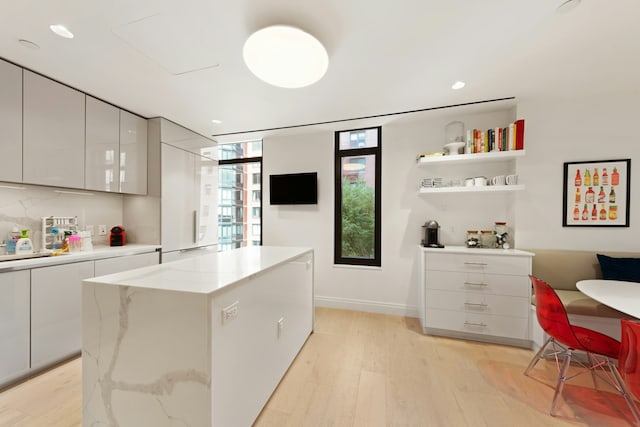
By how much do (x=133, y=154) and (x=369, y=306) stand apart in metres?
3.61

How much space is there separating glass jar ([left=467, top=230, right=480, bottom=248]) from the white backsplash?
4397 mm

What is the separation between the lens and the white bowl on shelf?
110 inches

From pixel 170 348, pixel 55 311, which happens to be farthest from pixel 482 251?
pixel 55 311

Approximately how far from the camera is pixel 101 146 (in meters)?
2.60

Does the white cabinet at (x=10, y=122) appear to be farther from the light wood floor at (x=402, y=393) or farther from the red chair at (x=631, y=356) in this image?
the red chair at (x=631, y=356)

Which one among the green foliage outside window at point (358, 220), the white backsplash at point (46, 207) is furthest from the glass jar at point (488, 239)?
the white backsplash at point (46, 207)

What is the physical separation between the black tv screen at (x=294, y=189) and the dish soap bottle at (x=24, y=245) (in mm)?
2471

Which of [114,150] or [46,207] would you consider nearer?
[46,207]

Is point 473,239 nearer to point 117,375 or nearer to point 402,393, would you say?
point 402,393

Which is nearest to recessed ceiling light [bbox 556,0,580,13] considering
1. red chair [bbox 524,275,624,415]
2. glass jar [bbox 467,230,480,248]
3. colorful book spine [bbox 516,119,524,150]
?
colorful book spine [bbox 516,119,524,150]

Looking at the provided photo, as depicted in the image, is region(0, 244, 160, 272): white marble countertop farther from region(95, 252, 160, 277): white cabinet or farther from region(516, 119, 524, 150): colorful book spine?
region(516, 119, 524, 150): colorful book spine

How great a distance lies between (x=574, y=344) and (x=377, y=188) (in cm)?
232

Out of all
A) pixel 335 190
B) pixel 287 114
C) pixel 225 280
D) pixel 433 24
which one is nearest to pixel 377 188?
pixel 335 190

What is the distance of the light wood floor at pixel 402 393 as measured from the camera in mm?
1548
